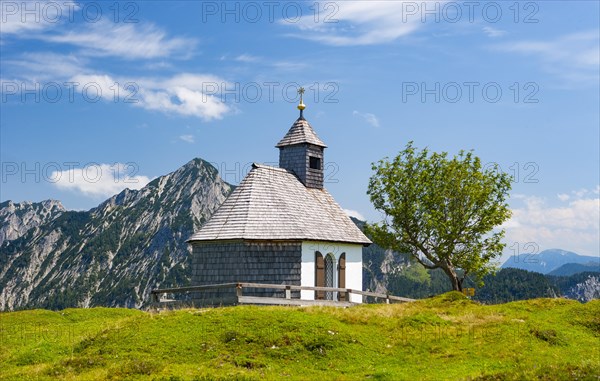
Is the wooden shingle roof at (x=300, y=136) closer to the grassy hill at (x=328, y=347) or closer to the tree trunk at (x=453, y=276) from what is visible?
the tree trunk at (x=453, y=276)

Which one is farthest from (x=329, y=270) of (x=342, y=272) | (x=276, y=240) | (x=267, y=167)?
(x=267, y=167)

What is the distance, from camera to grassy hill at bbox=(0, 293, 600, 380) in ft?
64.1

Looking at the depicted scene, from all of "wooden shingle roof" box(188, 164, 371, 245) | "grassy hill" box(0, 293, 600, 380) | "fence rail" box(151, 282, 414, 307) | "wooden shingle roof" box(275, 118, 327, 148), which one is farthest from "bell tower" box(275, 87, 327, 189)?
"grassy hill" box(0, 293, 600, 380)

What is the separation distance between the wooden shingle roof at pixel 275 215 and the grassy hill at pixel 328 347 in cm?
919

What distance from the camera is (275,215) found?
38.4 meters

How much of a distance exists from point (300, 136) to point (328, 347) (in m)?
26.2

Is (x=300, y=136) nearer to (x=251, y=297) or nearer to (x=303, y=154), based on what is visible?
(x=303, y=154)

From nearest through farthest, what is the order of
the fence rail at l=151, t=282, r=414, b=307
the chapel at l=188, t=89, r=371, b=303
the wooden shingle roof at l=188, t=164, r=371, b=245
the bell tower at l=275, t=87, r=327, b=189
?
the fence rail at l=151, t=282, r=414, b=307 < the chapel at l=188, t=89, r=371, b=303 < the wooden shingle roof at l=188, t=164, r=371, b=245 < the bell tower at l=275, t=87, r=327, b=189

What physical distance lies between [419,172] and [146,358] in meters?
32.1

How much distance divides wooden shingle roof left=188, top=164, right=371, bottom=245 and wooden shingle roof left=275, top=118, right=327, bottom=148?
339cm

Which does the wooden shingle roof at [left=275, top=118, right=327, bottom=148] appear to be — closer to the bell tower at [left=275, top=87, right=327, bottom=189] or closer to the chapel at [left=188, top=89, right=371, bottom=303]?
the bell tower at [left=275, top=87, right=327, bottom=189]

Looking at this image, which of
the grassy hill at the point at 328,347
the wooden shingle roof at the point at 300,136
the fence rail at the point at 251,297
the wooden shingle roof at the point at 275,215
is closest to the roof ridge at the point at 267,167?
the wooden shingle roof at the point at 275,215

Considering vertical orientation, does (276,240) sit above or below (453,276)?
above

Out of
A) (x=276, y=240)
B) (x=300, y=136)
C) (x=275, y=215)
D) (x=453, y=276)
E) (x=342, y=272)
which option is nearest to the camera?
(x=276, y=240)
